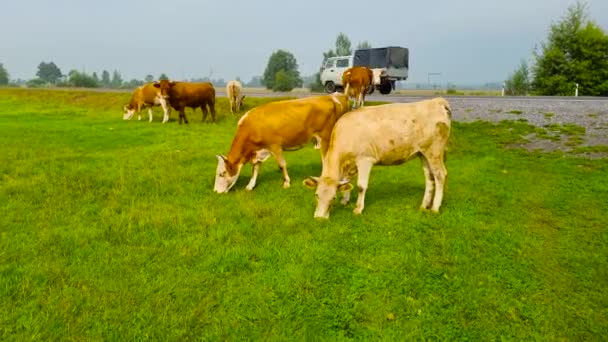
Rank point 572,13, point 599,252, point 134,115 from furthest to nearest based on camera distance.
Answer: point 572,13, point 134,115, point 599,252

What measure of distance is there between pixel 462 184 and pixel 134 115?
2186 centimetres

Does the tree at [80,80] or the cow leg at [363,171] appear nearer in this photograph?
the cow leg at [363,171]

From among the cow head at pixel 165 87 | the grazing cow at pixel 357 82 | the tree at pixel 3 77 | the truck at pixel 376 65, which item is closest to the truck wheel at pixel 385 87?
the truck at pixel 376 65

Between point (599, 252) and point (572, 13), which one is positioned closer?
point (599, 252)

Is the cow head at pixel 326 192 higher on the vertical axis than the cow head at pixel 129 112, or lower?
lower

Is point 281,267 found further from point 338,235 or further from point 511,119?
point 511,119

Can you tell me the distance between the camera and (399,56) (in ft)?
124

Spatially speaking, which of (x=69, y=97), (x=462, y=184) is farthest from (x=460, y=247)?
(x=69, y=97)

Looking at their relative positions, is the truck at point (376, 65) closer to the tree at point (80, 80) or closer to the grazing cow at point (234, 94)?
the grazing cow at point (234, 94)

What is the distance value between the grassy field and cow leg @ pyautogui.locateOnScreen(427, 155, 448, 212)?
0.78ft

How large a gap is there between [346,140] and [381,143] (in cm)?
67

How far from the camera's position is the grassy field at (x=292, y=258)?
4.71 metres

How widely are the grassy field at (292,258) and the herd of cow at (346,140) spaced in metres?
0.56

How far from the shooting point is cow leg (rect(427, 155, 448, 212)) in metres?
8.08
